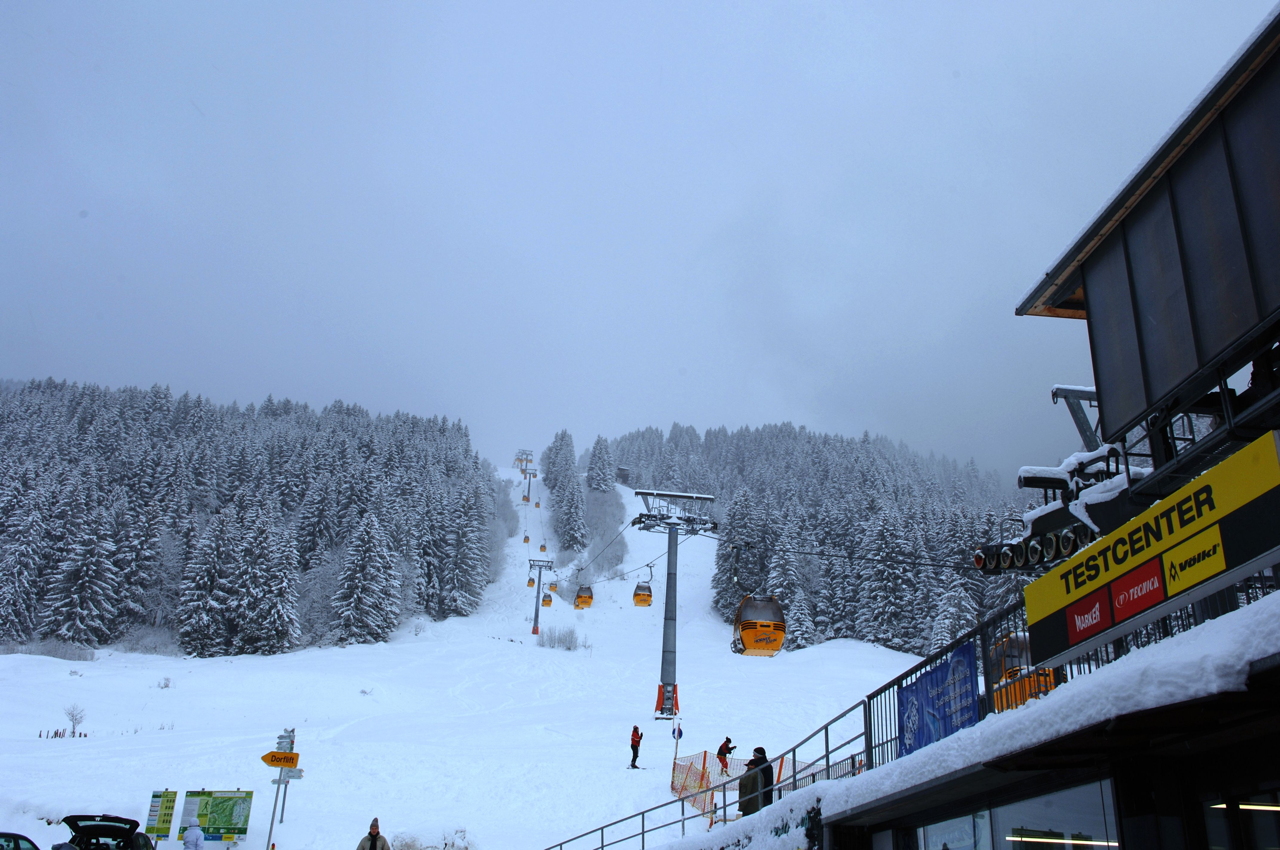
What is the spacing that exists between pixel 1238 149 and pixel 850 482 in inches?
4161

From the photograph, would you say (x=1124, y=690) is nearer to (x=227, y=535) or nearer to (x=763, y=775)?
(x=763, y=775)

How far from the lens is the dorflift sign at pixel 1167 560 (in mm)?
6293

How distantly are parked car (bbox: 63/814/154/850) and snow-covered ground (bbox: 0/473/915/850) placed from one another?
4149 millimetres

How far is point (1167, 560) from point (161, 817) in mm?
17825

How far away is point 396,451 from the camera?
104000 millimetres

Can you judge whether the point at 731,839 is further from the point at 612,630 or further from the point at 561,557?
the point at 561,557

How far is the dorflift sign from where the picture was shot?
20.6 ft

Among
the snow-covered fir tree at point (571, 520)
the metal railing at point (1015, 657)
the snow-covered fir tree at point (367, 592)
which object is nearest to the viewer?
the metal railing at point (1015, 657)

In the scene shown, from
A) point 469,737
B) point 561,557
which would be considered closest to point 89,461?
point 561,557

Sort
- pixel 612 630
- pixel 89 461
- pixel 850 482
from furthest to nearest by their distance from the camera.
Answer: pixel 850 482 < pixel 89 461 < pixel 612 630

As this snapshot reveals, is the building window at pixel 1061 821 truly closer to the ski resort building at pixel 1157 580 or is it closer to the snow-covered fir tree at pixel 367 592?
the ski resort building at pixel 1157 580

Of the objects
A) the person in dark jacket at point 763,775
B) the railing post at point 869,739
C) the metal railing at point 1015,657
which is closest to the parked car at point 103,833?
the person in dark jacket at point 763,775

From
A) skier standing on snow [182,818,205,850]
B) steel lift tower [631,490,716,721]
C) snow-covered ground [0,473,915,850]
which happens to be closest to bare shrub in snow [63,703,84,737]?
snow-covered ground [0,473,915,850]

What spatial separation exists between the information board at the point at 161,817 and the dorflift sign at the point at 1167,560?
16.3 m
